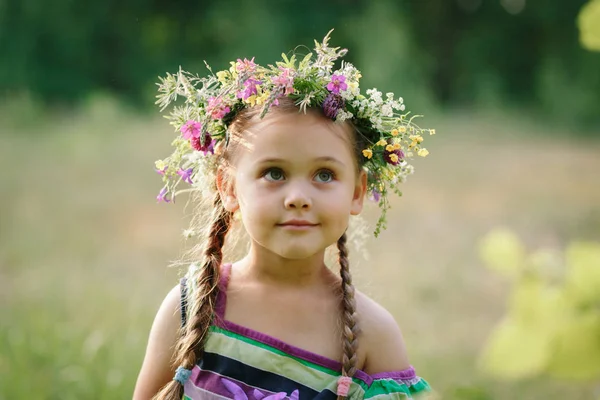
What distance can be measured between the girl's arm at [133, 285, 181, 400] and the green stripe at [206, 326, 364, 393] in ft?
0.56

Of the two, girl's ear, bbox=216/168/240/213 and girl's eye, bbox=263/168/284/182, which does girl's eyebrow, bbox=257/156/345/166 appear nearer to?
girl's eye, bbox=263/168/284/182

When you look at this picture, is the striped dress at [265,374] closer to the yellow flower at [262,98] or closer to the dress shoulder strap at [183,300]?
the dress shoulder strap at [183,300]

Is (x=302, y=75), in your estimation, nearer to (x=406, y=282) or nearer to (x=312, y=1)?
(x=406, y=282)

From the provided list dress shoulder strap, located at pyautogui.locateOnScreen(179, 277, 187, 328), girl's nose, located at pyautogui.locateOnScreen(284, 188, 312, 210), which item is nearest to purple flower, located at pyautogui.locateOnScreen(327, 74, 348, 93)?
girl's nose, located at pyautogui.locateOnScreen(284, 188, 312, 210)

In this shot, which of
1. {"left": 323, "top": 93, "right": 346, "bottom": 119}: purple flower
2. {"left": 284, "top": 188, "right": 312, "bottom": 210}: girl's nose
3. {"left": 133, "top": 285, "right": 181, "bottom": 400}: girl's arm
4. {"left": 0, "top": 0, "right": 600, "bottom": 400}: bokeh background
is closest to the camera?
{"left": 284, "top": 188, "right": 312, "bottom": 210}: girl's nose

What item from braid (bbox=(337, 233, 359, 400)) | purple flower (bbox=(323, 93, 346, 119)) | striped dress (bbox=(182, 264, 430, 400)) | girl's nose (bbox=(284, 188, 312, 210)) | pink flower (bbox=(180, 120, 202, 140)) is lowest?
striped dress (bbox=(182, 264, 430, 400))

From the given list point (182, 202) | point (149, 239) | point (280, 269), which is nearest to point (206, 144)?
point (280, 269)

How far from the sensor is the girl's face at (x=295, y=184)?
1974 mm

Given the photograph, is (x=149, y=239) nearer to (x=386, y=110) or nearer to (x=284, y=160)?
(x=386, y=110)

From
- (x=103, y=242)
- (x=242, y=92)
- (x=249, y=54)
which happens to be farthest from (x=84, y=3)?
(x=242, y=92)

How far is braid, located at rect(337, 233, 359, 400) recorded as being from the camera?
6.70 feet

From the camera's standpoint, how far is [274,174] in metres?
2.01

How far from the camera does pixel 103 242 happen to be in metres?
6.98

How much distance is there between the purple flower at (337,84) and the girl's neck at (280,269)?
43 cm
